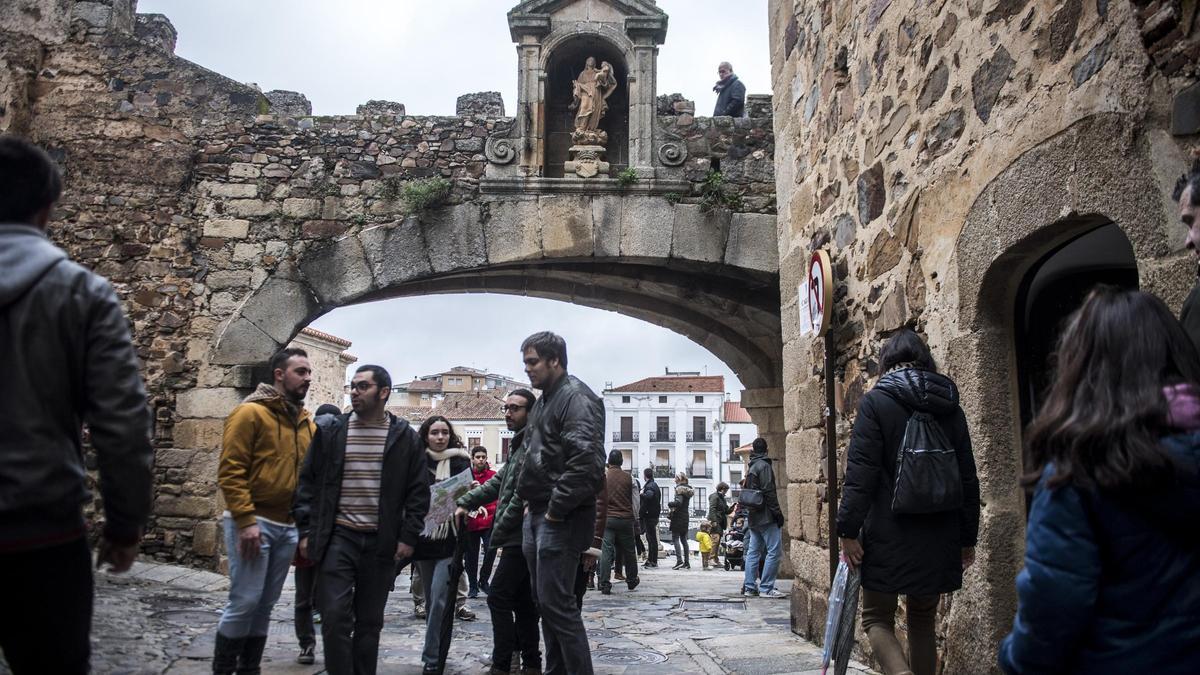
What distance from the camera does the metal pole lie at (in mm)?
5145

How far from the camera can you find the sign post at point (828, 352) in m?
5.14

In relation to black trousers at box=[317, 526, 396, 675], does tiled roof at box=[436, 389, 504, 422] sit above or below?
above

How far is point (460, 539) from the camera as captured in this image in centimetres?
479

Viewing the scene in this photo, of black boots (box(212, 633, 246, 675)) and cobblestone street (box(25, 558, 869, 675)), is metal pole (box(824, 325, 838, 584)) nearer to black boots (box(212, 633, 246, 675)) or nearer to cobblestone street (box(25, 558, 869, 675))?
cobblestone street (box(25, 558, 869, 675))

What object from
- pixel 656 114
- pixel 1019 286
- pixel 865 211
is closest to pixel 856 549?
pixel 1019 286

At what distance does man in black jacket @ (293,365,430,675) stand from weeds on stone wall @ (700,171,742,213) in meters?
5.06

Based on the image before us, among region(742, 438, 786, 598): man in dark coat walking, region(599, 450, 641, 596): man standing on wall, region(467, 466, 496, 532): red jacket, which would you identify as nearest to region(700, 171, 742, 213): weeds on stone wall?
region(742, 438, 786, 598): man in dark coat walking

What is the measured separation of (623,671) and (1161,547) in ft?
11.9

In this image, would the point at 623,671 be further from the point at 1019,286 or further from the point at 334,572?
the point at 1019,286

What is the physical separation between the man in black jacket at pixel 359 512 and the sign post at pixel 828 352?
2325 millimetres

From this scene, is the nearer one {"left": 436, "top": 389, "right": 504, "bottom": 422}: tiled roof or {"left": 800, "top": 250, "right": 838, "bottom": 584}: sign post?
{"left": 800, "top": 250, "right": 838, "bottom": 584}: sign post

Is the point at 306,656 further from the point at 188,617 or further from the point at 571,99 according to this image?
the point at 571,99

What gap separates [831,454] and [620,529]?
4400 mm

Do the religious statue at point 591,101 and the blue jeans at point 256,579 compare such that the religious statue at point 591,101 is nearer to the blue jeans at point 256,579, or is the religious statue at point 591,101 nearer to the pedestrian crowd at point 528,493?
the pedestrian crowd at point 528,493
